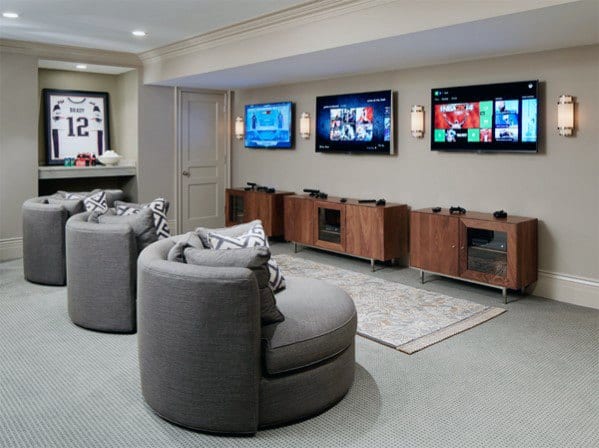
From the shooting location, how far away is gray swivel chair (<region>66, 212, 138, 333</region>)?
3.80m

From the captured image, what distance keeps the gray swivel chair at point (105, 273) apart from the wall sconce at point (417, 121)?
124 inches

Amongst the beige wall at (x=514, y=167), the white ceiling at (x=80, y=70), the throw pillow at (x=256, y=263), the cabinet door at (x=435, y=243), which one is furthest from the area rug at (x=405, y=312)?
the white ceiling at (x=80, y=70)

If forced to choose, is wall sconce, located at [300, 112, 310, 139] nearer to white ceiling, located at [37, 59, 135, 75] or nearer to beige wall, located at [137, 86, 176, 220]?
beige wall, located at [137, 86, 176, 220]

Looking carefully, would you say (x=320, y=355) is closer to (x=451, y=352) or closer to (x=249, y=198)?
(x=451, y=352)

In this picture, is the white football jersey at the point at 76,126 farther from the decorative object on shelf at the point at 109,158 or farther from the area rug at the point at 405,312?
the area rug at the point at 405,312

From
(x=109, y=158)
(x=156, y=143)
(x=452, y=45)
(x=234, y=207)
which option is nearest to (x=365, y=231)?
(x=452, y=45)

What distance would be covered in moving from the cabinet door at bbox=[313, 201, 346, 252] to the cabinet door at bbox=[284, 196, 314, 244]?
4.0 inches

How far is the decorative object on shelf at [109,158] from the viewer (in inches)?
298

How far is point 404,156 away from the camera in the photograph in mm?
5992

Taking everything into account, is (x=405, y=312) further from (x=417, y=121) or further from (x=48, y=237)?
(x=48, y=237)

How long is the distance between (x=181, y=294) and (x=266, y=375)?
0.53m

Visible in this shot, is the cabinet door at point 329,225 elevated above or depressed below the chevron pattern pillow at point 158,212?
below

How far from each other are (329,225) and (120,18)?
9.83 feet

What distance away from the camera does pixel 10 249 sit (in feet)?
21.5
